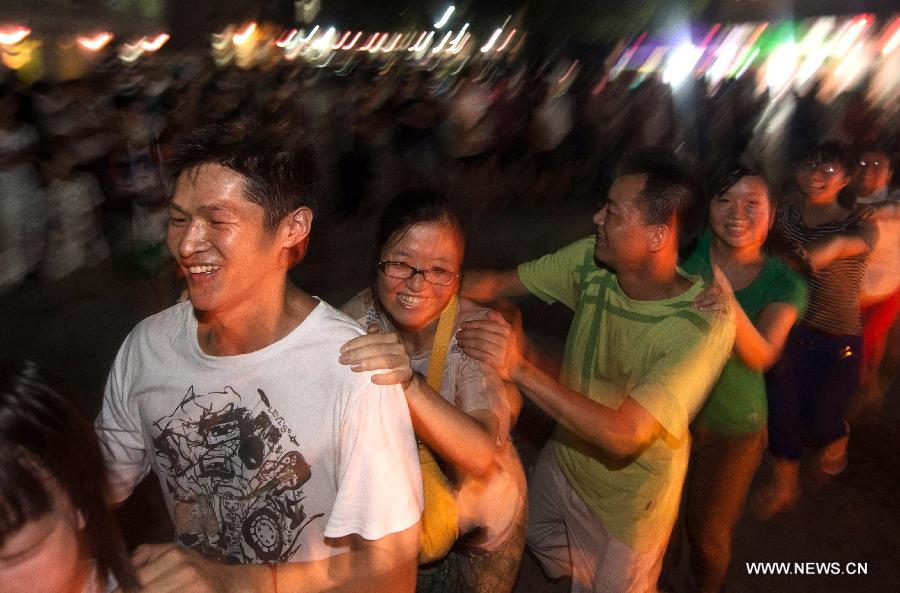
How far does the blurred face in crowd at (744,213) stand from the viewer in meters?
3.30

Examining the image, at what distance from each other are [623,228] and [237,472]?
5.68 ft

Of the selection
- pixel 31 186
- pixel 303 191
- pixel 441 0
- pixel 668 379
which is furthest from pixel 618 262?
pixel 441 0

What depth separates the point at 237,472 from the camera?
71.8 inches

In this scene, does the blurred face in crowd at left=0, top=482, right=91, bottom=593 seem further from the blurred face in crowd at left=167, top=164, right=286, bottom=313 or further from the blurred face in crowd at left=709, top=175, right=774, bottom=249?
the blurred face in crowd at left=709, top=175, right=774, bottom=249

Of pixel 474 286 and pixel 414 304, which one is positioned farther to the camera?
pixel 474 286

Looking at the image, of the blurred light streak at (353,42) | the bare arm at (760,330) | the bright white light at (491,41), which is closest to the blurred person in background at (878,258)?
the bare arm at (760,330)

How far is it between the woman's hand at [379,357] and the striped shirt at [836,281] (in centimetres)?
297

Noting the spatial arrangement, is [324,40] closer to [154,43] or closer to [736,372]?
[154,43]

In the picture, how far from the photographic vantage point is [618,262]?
2957mm

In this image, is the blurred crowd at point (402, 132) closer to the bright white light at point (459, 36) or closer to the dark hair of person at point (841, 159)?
the dark hair of person at point (841, 159)

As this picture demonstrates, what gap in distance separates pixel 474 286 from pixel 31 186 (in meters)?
5.34

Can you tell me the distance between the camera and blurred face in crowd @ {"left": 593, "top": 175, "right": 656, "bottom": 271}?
2902 mm

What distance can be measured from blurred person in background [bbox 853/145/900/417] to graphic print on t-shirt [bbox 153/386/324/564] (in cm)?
353

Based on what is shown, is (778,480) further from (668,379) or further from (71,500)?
(71,500)
